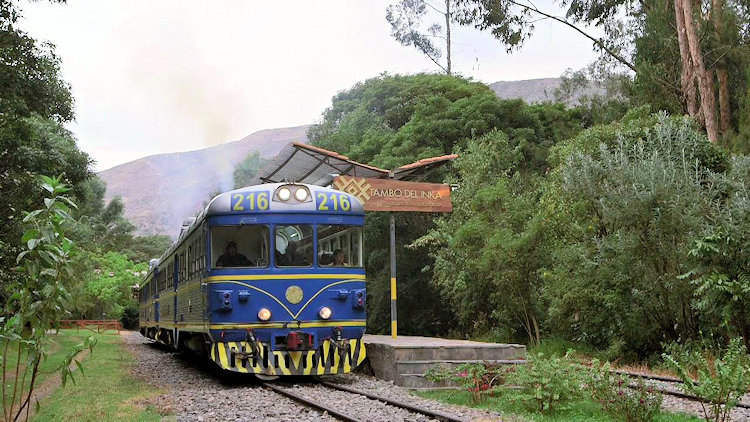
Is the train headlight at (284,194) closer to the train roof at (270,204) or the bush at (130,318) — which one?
the train roof at (270,204)

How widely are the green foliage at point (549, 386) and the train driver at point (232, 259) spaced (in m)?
4.48

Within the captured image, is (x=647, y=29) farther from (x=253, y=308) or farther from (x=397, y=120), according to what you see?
(x=253, y=308)

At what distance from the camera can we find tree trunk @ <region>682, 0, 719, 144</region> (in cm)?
2225

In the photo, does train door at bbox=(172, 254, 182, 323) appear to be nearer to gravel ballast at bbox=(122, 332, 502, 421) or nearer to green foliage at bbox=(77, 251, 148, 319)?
gravel ballast at bbox=(122, 332, 502, 421)

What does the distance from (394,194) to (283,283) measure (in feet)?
14.3

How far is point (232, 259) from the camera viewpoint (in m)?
11.8

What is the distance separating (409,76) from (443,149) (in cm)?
979

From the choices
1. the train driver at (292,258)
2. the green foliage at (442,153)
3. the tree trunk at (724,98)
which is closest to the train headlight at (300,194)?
the train driver at (292,258)

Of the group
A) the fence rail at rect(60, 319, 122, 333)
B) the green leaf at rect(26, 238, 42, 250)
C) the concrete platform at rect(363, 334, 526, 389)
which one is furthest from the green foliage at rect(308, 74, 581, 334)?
the fence rail at rect(60, 319, 122, 333)

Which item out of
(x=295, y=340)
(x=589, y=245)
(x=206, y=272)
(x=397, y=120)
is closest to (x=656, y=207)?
(x=589, y=245)

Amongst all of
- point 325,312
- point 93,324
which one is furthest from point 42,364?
point 93,324

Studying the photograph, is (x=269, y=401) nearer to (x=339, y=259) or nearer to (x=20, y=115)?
(x=339, y=259)

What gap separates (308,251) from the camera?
39.5 ft

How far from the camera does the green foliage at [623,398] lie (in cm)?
775
